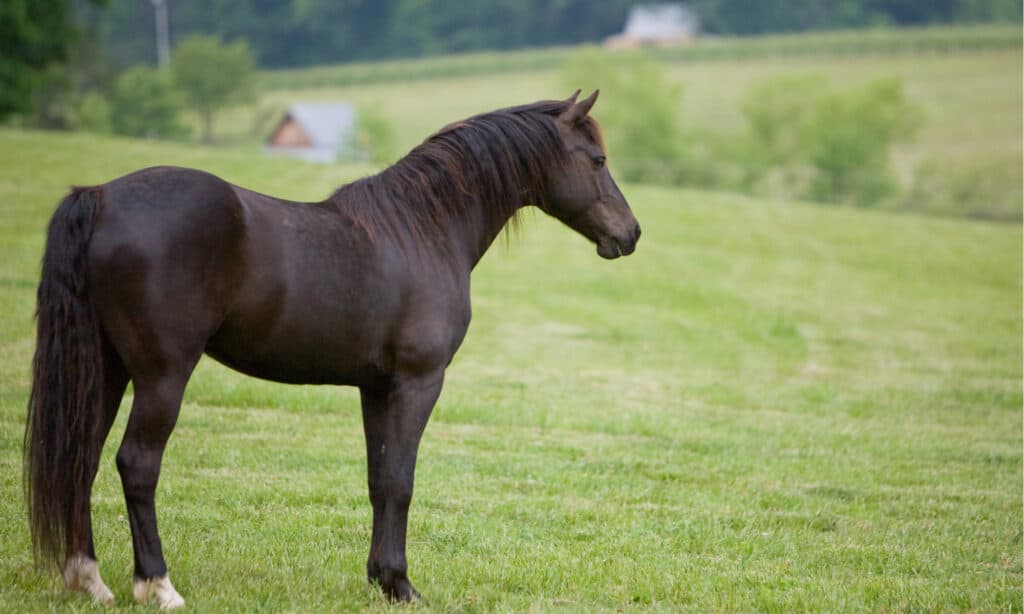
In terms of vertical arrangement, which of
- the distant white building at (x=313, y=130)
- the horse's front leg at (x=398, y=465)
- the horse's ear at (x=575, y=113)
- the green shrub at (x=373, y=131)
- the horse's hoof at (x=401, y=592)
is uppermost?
the horse's ear at (x=575, y=113)

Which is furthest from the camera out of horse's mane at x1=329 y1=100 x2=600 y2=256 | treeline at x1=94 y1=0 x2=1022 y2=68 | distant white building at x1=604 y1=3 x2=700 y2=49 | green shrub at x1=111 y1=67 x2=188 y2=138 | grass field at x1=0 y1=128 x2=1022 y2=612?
distant white building at x1=604 y1=3 x2=700 y2=49

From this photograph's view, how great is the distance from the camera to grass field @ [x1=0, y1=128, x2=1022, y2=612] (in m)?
5.44

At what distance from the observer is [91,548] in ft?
15.1

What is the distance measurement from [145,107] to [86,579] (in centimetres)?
5619

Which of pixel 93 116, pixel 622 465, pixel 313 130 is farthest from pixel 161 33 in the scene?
pixel 622 465

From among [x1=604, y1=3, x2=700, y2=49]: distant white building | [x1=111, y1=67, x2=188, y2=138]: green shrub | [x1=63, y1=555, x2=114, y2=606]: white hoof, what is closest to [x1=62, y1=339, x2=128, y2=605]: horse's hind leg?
[x1=63, y1=555, x2=114, y2=606]: white hoof

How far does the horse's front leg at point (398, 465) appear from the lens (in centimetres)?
484

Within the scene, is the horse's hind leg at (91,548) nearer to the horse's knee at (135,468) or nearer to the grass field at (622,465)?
the grass field at (622,465)

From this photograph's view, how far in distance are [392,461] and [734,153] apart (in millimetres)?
53207

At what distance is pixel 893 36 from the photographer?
72938mm

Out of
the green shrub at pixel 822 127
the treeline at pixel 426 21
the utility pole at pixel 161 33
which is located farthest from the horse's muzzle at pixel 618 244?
the treeline at pixel 426 21

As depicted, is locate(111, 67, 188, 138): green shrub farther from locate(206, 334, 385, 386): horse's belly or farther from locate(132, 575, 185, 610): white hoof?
locate(132, 575, 185, 610): white hoof

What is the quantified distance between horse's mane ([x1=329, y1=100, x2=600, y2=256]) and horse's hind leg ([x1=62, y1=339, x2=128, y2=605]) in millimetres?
1198

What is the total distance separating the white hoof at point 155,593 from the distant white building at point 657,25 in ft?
279
